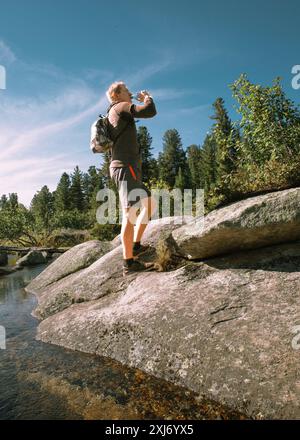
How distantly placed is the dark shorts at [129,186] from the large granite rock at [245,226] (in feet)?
2.83

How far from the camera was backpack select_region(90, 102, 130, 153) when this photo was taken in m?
4.96

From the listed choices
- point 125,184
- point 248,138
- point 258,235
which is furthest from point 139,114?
point 248,138

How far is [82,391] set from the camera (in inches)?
116

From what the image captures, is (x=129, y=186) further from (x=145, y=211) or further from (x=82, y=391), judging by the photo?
(x=82, y=391)

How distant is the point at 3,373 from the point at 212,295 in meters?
2.50

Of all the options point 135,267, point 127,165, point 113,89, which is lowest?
point 135,267

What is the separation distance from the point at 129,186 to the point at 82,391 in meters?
2.95

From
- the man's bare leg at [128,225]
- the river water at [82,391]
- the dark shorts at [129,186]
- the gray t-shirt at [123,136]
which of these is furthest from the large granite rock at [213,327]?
the gray t-shirt at [123,136]

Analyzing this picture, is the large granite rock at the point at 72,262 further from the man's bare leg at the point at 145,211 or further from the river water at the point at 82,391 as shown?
the river water at the point at 82,391

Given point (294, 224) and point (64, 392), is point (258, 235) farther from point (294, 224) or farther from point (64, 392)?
point (64, 392)

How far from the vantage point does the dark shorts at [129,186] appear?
16.3ft

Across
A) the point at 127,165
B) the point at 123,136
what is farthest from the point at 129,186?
the point at 123,136

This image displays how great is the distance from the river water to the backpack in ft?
9.74
